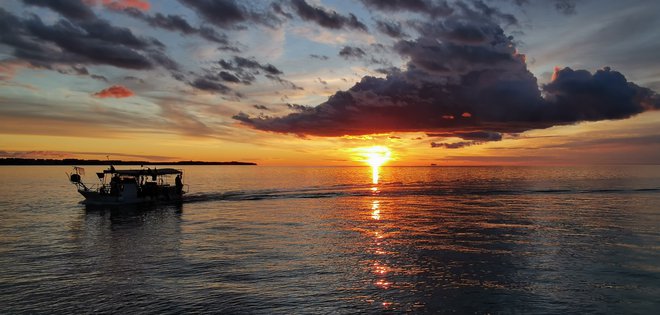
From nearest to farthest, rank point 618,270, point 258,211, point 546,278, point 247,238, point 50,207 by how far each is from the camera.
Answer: point 546,278 → point 618,270 → point 247,238 → point 258,211 → point 50,207

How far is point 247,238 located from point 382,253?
13541mm

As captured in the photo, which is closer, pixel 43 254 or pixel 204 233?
pixel 43 254

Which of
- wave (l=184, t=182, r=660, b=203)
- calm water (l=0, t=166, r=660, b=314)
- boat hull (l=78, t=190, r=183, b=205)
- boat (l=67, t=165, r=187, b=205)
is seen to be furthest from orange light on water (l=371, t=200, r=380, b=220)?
boat hull (l=78, t=190, r=183, b=205)

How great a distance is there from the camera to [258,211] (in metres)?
62.0

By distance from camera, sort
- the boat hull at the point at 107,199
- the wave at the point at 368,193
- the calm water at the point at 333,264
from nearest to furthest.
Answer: the calm water at the point at 333,264 → the boat hull at the point at 107,199 → the wave at the point at 368,193

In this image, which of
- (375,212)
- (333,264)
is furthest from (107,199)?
(333,264)

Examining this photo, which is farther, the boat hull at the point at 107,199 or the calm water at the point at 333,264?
the boat hull at the point at 107,199

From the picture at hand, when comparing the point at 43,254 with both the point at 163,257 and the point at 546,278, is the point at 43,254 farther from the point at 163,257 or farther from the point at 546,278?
the point at 546,278

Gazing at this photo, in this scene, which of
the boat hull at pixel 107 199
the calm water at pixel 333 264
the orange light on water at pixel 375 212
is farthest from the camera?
the boat hull at pixel 107 199

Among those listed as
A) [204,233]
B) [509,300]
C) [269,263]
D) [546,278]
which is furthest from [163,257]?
[546,278]

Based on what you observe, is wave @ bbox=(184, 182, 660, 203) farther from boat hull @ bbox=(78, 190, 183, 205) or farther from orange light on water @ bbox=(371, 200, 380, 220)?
orange light on water @ bbox=(371, 200, 380, 220)

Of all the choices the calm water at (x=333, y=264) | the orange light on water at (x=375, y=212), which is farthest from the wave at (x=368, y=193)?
the calm water at (x=333, y=264)

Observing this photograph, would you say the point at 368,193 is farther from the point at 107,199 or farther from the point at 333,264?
the point at 333,264

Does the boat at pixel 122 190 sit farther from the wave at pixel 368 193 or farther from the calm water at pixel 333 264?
the calm water at pixel 333 264
